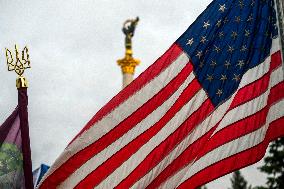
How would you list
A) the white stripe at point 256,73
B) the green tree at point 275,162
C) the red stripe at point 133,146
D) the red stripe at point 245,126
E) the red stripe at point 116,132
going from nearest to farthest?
the red stripe at point 245,126
the white stripe at point 256,73
the red stripe at point 133,146
the red stripe at point 116,132
the green tree at point 275,162

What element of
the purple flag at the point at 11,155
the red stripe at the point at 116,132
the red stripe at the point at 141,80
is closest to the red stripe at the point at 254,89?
the red stripe at the point at 116,132

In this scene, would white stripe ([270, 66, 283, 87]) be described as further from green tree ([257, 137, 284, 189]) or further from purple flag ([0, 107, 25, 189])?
green tree ([257, 137, 284, 189])

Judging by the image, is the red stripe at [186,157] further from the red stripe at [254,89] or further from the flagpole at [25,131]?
the flagpole at [25,131]

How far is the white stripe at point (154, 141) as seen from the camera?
9.20m

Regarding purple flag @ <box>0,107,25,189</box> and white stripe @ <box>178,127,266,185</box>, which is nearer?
white stripe @ <box>178,127,266,185</box>

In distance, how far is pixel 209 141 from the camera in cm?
875

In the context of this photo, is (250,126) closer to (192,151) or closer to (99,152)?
(192,151)

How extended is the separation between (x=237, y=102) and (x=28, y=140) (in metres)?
3.99

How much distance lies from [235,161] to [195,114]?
1.08 meters

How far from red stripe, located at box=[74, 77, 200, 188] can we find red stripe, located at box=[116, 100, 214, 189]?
0.24 m

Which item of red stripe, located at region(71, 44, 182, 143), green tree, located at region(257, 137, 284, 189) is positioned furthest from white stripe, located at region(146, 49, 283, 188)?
green tree, located at region(257, 137, 284, 189)

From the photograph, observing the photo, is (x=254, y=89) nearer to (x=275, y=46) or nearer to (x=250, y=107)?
(x=250, y=107)

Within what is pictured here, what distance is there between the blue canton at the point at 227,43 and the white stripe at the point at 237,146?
771mm

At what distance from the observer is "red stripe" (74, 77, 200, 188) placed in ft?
30.6
